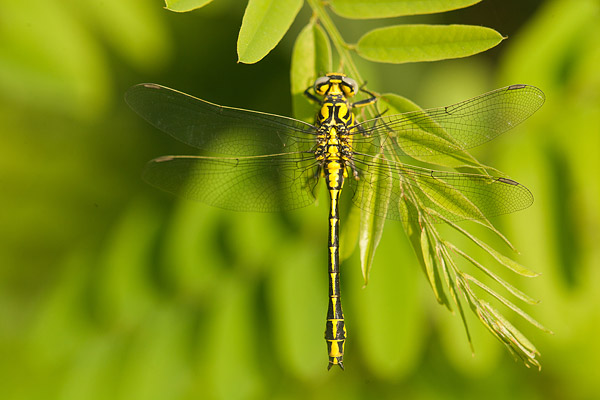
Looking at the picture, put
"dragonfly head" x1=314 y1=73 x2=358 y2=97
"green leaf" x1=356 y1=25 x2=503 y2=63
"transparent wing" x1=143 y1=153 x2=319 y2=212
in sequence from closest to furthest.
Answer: "green leaf" x1=356 y1=25 x2=503 y2=63 → "dragonfly head" x1=314 y1=73 x2=358 y2=97 → "transparent wing" x1=143 y1=153 x2=319 y2=212

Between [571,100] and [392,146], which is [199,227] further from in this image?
[571,100]

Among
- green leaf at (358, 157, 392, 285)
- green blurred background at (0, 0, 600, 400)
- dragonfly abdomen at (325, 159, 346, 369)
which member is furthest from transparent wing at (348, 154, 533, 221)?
green blurred background at (0, 0, 600, 400)

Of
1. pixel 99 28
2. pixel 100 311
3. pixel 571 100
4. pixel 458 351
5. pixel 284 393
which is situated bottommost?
pixel 284 393

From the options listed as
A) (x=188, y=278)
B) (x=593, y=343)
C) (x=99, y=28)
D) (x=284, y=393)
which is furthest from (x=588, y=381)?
(x=99, y=28)

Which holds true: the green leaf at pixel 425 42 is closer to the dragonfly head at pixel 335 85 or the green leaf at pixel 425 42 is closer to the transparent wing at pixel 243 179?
the dragonfly head at pixel 335 85

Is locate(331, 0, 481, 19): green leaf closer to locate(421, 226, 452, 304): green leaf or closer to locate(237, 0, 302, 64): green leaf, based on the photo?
locate(237, 0, 302, 64): green leaf

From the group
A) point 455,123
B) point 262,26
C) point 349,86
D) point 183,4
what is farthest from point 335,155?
point 183,4

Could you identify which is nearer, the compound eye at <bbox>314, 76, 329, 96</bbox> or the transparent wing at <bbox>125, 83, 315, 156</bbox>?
the compound eye at <bbox>314, 76, 329, 96</bbox>

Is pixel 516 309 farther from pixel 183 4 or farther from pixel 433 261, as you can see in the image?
pixel 183 4
